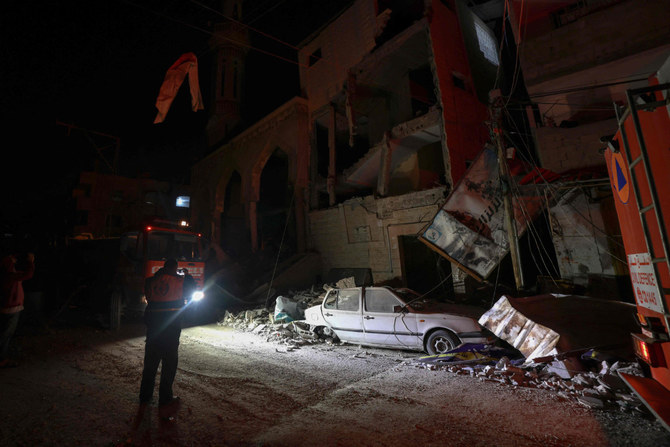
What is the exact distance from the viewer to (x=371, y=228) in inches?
509

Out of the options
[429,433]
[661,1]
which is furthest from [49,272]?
[661,1]

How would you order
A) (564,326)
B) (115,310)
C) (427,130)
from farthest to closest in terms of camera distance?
(427,130), (115,310), (564,326)

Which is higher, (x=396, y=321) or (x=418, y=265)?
(x=418, y=265)

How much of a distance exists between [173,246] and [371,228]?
25.2 ft

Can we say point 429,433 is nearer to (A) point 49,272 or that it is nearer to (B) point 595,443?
(B) point 595,443

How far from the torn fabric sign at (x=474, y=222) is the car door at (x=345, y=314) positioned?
2.56m

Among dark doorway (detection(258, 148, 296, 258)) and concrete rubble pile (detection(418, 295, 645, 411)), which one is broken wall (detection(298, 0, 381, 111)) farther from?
concrete rubble pile (detection(418, 295, 645, 411))

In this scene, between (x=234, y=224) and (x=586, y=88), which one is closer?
(x=586, y=88)

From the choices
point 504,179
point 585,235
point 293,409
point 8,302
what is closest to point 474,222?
point 504,179

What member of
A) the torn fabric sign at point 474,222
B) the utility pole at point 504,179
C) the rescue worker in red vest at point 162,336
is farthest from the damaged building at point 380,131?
the rescue worker in red vest at point 162,336

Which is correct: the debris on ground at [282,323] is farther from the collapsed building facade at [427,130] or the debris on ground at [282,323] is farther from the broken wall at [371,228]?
the collapsed building facade at [427,130]

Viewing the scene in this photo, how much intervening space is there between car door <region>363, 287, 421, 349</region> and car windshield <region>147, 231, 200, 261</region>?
6121mm

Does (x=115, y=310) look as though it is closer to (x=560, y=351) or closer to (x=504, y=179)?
(x=560, y=351)

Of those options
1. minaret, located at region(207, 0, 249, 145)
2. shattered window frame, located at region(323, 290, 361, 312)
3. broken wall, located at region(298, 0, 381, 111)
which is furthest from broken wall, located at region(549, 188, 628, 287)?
minaret, located at region(207, 0, 249, 145)
